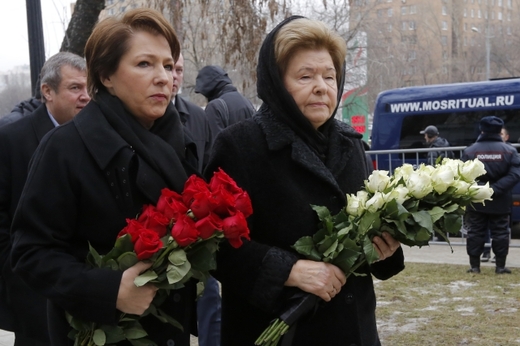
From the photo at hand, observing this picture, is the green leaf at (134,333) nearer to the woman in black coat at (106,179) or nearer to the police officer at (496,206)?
the woman in black coat at (106,179)

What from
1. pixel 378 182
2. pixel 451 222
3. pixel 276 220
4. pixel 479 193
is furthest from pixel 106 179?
pixel 479 193

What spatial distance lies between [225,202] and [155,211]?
237 millimetres

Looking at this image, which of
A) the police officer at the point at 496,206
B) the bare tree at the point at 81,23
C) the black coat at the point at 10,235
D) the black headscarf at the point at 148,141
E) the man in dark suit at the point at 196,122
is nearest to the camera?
the black headscarf at the point at 148,141

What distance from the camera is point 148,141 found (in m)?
2.50

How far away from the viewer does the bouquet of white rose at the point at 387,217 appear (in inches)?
99.9

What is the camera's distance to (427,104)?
14820 mm

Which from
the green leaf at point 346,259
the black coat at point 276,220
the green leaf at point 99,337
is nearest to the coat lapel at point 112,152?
the black coat at point 276,220

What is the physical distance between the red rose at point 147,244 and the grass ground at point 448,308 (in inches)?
152

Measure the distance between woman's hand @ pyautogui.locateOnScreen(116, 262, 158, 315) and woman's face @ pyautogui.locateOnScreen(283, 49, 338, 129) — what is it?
88 cm

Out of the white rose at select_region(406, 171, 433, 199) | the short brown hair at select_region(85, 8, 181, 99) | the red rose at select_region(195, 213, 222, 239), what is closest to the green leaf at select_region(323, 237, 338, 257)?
the white rose at select_region(406, 171, 433, 199)

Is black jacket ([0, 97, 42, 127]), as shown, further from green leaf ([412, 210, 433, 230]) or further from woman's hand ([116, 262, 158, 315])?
green leaf ([412, 210, 433, 230])

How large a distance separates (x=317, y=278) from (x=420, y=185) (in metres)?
0.52

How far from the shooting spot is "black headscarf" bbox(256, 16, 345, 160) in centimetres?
271

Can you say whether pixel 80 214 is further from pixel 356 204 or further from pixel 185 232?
pixel 356 204
